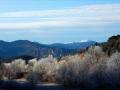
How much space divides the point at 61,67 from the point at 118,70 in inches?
942

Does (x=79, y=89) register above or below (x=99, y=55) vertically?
below

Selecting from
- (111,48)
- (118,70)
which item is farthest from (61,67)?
(111,48)

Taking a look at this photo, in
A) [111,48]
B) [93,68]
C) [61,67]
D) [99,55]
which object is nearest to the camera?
[93,68]

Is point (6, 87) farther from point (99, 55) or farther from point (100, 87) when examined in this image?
point (99, 55)

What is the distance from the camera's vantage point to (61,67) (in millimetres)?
139500

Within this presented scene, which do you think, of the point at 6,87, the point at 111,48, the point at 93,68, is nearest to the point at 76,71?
the point at 93,68

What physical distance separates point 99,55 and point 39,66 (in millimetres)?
29146

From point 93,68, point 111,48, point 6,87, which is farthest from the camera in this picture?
point 111,48

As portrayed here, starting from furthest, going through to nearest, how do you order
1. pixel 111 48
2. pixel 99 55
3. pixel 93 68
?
1. pixel 111 48
2. pixel 99 55
3. pixel 93 68

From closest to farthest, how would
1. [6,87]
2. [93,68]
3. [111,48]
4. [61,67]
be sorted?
1. [6,87]
2. [93,68]
3. [61,67]
4. [111,48]

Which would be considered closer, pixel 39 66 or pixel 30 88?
pixel 30 88

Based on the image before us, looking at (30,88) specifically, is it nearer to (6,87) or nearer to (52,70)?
(6,87)

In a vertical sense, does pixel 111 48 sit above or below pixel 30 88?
above

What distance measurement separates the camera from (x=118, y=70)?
405 feet
